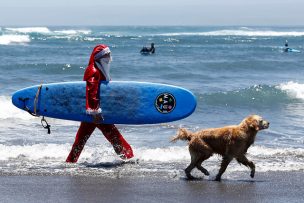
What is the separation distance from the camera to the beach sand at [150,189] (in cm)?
675

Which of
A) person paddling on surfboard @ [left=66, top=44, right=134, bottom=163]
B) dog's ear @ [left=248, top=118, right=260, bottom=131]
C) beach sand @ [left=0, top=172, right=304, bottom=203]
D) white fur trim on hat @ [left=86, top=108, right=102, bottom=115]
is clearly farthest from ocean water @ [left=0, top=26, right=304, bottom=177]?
dog's ear @ [left=248, top=118, right=260, bottom=131]

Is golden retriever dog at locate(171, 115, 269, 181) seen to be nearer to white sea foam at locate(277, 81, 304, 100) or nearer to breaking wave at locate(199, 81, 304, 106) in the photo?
breaking wave at locate(199, 81, 304, 106)

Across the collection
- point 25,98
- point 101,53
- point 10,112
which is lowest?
point 10,112

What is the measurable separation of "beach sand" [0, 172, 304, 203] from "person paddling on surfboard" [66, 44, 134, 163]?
106 cm

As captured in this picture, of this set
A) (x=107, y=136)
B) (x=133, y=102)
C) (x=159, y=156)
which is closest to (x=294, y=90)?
(x=159, y=156)

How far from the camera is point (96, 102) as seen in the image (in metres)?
8.49

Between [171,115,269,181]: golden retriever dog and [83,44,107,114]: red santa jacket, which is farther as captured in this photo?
[83,44,107,114]: red santa jacket

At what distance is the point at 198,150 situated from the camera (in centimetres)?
787

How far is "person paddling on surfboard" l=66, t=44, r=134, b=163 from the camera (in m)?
8.48

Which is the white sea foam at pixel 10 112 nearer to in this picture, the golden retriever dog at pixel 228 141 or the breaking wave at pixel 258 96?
the breaking wave at pixel 258 96

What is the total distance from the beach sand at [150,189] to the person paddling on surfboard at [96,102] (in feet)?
3.48

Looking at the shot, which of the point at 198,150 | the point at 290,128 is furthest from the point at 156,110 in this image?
the point at 290,128

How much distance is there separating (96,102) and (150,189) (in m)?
1.78

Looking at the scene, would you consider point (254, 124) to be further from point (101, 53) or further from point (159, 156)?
point (159, 156)
